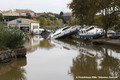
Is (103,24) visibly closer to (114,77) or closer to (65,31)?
(65,31)

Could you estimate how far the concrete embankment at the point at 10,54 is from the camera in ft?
43.9

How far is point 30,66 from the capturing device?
1291 centimetres

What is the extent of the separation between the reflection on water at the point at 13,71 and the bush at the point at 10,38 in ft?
4.78

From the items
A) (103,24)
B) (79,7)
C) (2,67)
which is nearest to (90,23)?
(79,7)

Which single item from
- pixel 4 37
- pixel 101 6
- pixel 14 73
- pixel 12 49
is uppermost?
pixel 101 6

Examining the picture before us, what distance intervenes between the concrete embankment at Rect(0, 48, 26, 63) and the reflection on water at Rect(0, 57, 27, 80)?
0.41 metres

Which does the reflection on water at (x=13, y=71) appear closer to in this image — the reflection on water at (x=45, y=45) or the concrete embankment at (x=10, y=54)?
the concrete embankment at (x=10, y=54)

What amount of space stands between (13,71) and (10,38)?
13.7 feet

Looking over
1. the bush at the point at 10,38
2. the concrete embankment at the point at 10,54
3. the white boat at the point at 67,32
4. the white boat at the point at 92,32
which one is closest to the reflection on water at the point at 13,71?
the concrete embankment at the point at 10,54

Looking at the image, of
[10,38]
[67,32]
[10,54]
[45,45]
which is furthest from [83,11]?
[10,54]

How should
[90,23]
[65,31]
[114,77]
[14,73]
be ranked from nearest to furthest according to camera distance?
1. [114,77]
2. [14,73]
3. [90,23]
4. [65,31]

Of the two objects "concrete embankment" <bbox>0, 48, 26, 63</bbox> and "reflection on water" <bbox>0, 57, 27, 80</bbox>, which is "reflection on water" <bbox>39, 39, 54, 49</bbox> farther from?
"reflection on water" <bbox>0, 57, 27, 80</bbox>

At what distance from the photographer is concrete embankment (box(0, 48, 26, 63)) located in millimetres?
13372

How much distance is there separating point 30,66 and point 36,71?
1592 millimetres
